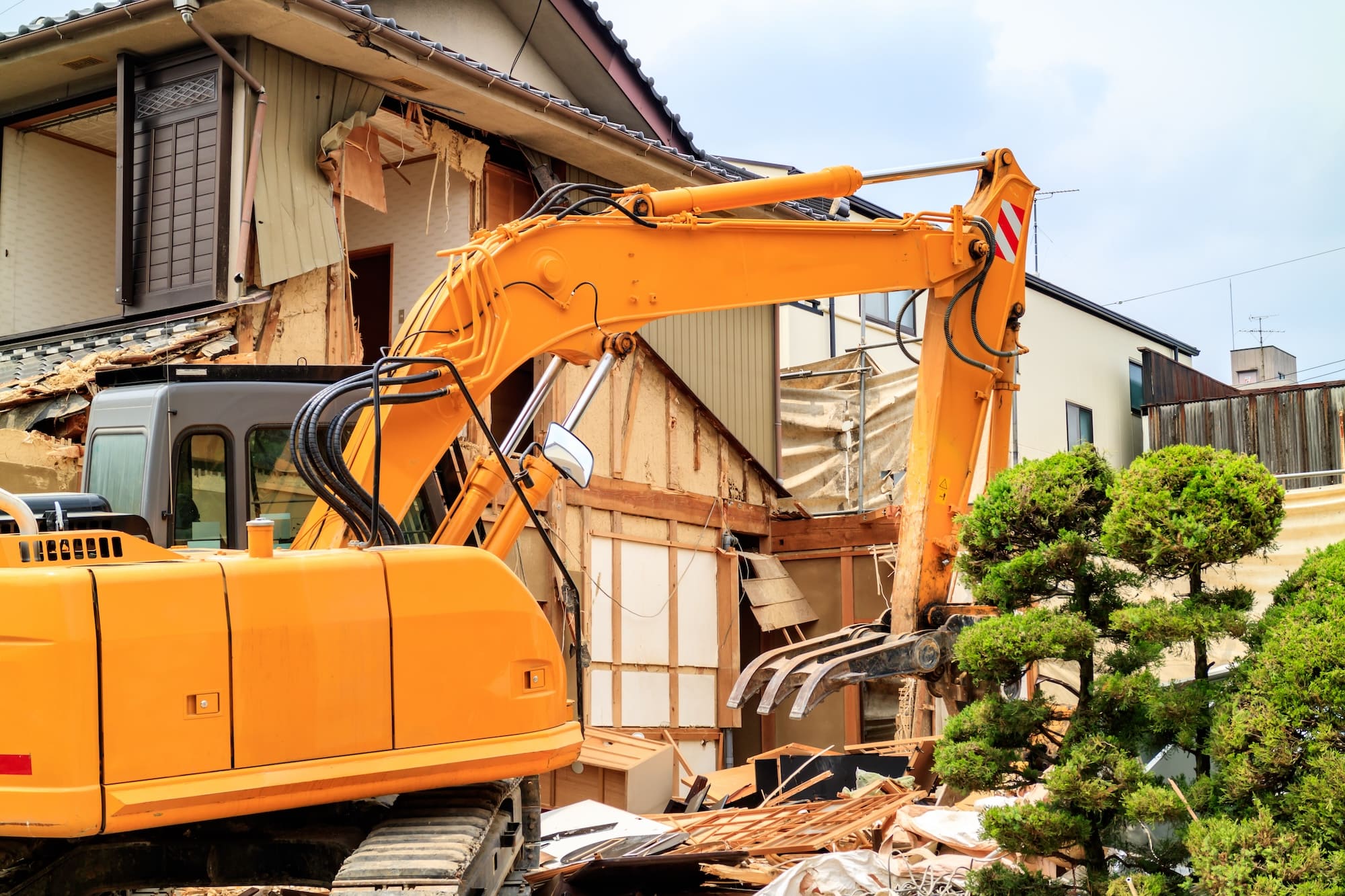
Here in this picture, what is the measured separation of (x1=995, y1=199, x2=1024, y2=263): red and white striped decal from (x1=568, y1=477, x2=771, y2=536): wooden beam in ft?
15.9

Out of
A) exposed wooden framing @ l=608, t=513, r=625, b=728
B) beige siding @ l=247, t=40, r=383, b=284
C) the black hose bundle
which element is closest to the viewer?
the black hose bundle

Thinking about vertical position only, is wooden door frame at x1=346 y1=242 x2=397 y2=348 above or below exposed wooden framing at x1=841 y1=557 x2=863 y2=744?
above

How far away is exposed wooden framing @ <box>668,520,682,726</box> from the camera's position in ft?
47.5

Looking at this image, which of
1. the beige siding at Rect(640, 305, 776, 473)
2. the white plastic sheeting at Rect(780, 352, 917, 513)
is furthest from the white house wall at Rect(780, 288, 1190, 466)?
the beige siding at Rect(640, 305, 776, 473)

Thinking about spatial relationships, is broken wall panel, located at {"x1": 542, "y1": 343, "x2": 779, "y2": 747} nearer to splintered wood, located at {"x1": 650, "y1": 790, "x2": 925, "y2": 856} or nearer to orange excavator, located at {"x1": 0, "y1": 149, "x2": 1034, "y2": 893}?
splintered wood, located at {"x1": 650, "y1": 790, "x2": 925, "y2": 856}

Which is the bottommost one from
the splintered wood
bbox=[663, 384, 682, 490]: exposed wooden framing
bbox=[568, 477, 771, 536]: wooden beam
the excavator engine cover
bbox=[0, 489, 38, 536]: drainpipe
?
the splintered wood

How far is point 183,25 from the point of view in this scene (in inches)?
401

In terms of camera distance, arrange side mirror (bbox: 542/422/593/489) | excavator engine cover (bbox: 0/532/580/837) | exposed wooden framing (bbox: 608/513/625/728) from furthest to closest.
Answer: exposed wooden framing (bbox: 608/513/625/728), side mirror (bbox: 542/422/593/489), excavator engine cover (bbox: 0/532/580/837)

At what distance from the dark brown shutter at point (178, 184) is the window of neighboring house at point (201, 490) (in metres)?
3.92

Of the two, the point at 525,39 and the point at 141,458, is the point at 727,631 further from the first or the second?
the point at 141,458

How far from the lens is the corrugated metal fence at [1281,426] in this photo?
23219 mm

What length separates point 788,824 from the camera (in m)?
9.62

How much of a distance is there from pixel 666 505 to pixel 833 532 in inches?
103

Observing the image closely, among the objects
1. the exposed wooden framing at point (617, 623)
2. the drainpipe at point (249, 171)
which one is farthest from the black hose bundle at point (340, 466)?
the exposed wooden framing at point (617, 623)
